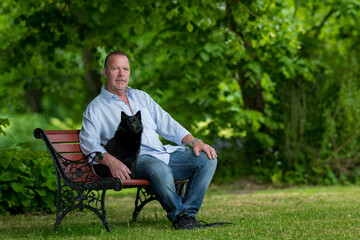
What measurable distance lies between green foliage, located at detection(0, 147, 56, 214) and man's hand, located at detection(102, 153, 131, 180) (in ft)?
6.47

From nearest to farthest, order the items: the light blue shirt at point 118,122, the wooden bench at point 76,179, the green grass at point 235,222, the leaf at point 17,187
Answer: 1. the green grass at point 235,222
2. the wooden bench at point 76,179
3. the light blue shirt at point 118,122
4. the leaf at point 17,187

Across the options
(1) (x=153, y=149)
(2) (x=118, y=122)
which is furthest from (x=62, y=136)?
(1) (x=153, y=149)

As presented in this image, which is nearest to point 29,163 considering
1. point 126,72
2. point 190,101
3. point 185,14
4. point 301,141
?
point 126,72

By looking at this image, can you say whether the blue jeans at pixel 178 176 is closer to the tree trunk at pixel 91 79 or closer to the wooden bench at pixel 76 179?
the wooden bench at pixel 76 179

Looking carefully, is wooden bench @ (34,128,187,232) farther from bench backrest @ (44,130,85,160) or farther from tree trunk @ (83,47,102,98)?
tree trunk @ (83,47,102,98)

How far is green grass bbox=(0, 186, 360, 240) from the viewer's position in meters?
4.21

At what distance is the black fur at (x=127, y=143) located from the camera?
4410 mm

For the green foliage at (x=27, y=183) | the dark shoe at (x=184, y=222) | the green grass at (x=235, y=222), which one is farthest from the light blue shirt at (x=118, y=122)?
the green foliage at (x=27, y=183)

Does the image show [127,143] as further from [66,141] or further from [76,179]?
[66,141]

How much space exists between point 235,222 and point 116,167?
1.39 m

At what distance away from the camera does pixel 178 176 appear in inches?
187

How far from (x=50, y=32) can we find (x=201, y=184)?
553cm

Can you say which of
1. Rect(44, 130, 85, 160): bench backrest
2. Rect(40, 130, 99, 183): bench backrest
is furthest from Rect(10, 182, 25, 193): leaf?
Rect(44, 130, 85, 160): bench backrest

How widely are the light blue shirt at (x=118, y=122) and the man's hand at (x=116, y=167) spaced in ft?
0.29
